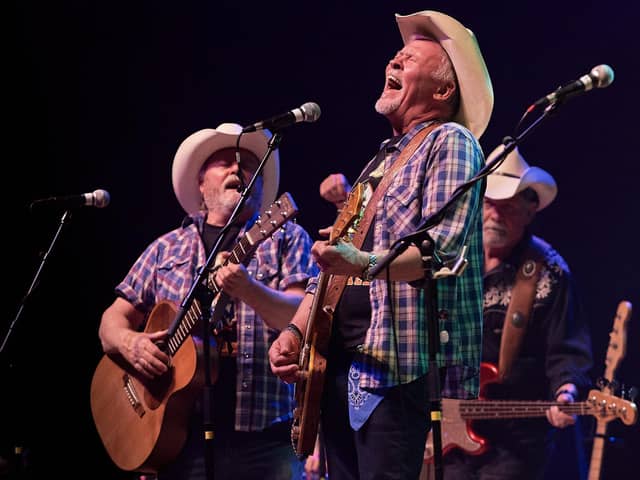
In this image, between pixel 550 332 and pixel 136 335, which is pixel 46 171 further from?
pixel 550 332

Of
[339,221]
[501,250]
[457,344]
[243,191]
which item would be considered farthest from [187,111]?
[457,344]

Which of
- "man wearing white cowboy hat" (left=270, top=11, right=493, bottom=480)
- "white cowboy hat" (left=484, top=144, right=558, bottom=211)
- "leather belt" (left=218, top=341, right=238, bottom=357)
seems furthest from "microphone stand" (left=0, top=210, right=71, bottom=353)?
"white cowboy hat" (left=484, top=144, right=558, bottom=211)

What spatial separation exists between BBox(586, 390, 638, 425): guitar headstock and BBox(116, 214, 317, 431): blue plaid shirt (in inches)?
78.4

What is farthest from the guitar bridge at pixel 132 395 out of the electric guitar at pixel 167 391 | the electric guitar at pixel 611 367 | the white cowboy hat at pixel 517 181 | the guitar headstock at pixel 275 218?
the electric guitar at pixel 611 367

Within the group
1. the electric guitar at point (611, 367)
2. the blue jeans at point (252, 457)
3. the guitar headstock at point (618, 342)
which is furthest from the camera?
the guitar headstock at point (618, 342)

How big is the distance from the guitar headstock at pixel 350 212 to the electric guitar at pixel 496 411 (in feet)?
7.56

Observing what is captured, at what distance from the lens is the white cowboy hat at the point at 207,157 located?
14.6 feet

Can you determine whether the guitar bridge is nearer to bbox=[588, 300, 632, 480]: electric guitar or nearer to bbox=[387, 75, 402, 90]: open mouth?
bbox=[387, 75, 402, 90]: open mouth

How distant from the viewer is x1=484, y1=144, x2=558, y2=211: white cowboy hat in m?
5.14

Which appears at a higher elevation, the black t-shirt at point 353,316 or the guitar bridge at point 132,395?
the black t-shirt at point 353,316

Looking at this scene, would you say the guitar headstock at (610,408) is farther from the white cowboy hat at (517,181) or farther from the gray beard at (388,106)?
the gray beard at (388,106)

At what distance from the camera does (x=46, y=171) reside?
604 cm

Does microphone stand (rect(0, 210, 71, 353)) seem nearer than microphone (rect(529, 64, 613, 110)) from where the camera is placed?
No

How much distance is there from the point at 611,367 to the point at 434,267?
3.06 metres
